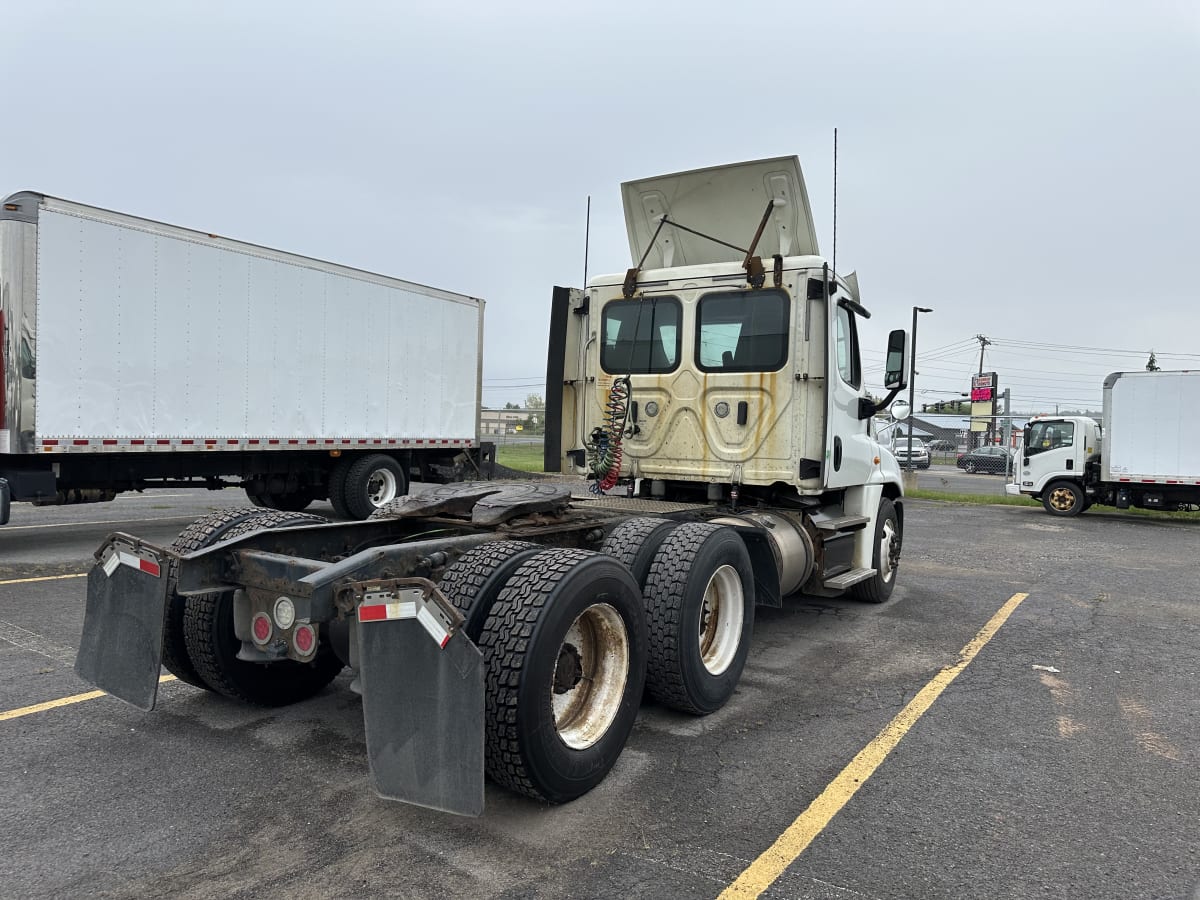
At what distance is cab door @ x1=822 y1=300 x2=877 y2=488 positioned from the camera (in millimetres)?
5910

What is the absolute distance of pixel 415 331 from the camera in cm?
1257

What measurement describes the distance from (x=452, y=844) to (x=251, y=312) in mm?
8783

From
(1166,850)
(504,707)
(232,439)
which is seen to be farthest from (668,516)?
(232,439)

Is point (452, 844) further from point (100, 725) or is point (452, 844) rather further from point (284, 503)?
point (284, 503)

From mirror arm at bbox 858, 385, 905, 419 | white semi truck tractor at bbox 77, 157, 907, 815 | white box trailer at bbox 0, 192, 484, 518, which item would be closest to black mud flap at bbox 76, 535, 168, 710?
white semi truck tractor at bbox 77, 157, 907, 815

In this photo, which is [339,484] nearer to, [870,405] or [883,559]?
[883,559]

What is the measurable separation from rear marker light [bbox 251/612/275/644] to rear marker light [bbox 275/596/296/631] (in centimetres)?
9

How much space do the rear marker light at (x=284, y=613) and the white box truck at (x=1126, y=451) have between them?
1721cm

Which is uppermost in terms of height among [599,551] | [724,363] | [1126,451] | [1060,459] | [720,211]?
[720,211]

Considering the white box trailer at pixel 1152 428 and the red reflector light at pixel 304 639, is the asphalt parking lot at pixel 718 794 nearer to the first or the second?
the red reflector light at pixel 304 639

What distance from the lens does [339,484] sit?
467 inches

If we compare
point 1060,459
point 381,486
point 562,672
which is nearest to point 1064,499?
point 1060,459

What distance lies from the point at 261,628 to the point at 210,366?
724cm

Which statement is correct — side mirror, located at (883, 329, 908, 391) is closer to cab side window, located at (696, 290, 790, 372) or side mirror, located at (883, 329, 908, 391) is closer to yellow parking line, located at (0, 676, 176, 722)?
cab side window, located at (696, 290, 790, 372)
